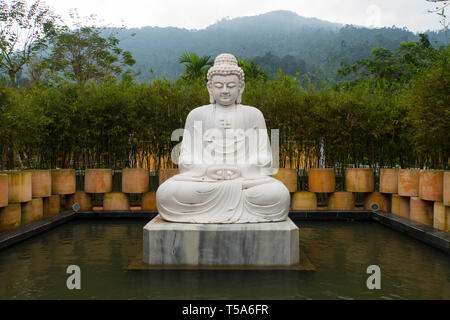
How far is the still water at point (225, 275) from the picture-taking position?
2.97 m

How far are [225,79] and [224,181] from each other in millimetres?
1206

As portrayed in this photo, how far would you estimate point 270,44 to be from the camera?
173 feet

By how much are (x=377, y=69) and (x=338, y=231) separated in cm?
1197

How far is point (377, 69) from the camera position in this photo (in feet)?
51.3

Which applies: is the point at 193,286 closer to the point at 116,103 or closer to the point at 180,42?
the point at 116,103

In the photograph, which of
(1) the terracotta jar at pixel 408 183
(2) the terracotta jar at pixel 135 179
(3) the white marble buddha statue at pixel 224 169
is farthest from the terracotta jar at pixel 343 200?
(2) the terracotta jar at pixel 135 179

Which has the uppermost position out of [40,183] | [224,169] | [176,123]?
[176,123]

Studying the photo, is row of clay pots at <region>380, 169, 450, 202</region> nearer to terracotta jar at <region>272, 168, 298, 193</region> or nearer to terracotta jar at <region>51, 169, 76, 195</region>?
terracotta jar at <region>272, 168, 298, 193</region>

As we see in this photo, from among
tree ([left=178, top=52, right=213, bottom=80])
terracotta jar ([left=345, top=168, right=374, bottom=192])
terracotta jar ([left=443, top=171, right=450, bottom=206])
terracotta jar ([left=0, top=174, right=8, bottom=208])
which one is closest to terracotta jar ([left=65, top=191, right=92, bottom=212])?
terracotta jar ([left=0, top=174, right=8, bottom=208])

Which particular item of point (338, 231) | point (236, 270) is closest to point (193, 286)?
point (236, 270)

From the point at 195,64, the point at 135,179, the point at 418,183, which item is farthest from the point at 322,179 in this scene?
the point at 195,64

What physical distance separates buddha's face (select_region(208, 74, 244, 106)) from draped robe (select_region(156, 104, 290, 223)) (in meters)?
0.13

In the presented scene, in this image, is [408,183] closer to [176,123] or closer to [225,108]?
[225,108]

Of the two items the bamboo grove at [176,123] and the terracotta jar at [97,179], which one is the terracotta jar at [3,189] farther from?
the bamboo grove at [176,123]
